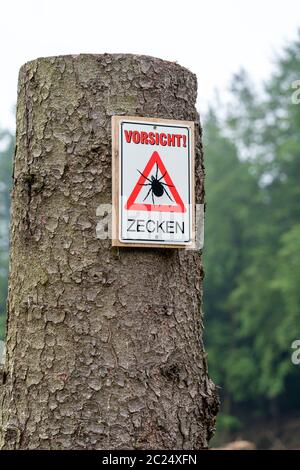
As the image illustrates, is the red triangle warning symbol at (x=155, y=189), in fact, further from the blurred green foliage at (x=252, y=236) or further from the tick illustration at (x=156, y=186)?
the blurred green foliage at (x=252, y=236)

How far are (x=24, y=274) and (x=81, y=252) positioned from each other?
0.22 m

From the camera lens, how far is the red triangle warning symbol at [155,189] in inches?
111

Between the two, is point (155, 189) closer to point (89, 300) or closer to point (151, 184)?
point (151, 184)

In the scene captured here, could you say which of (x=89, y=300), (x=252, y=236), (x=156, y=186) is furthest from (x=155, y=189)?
(x=252, y=236)

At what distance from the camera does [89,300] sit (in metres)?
2.80

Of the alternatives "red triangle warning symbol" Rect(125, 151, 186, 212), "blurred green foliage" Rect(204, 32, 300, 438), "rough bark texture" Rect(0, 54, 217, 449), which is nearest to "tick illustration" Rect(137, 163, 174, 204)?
"red triangle warning symbol" Rect(125, 151, 186, 212)

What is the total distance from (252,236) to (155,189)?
34761 millimetres

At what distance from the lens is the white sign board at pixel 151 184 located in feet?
9.27

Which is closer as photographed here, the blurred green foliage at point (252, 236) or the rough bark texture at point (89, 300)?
the rough bark texture at point (89, 300)

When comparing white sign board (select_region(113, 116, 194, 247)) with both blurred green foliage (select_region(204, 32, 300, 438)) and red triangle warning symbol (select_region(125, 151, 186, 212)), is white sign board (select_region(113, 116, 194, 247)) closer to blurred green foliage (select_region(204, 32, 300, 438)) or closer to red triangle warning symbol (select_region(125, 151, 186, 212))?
red triangle warning symbol (select_region(125, 151, 186, 212))

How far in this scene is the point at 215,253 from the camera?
3803 centimetres

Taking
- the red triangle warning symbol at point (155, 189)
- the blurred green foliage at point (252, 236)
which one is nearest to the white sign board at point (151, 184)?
the red triangle warning symbol at point (155, 189)

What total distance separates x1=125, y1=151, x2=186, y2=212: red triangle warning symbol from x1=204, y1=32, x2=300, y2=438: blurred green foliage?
97.6 feet
